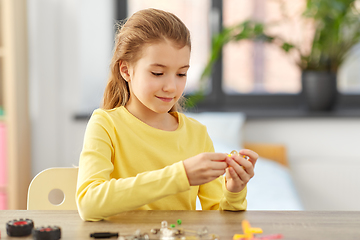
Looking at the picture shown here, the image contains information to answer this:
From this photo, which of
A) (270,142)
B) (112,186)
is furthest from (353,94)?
(112,186)

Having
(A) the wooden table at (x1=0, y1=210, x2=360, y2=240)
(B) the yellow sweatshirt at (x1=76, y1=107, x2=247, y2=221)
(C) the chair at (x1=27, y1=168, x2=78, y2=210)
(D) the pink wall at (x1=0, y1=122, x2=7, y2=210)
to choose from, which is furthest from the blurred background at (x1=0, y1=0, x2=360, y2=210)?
(A) the wooden table at (x1=0, y1=210, x2=360, y2=240)

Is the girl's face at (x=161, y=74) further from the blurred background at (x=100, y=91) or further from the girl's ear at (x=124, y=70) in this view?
the blurred background at (x=100, y=91)

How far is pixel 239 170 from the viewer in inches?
34.6

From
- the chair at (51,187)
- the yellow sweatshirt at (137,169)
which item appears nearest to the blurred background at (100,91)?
the chair at (51,187)

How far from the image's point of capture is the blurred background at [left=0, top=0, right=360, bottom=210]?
2.33m

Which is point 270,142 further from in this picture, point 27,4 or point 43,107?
point 27,4

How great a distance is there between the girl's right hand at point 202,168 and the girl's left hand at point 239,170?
0.04 metres

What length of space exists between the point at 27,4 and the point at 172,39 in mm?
1741

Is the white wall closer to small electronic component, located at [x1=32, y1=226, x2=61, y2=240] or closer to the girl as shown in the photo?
the girl

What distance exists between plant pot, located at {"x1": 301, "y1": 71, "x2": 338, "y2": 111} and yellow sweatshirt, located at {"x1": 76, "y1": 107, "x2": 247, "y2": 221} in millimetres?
1588

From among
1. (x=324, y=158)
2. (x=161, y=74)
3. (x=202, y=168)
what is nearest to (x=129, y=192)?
(x=202, y=168)

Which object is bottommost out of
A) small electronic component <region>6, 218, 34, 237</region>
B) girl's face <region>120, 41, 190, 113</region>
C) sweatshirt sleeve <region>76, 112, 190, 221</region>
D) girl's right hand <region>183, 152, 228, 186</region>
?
small electronic component <region>6, 218, 34, 237</region>

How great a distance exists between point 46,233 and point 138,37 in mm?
504

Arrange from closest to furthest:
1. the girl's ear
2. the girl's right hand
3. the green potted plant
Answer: the girl's right hand < the girl's ear < the green potted plant
